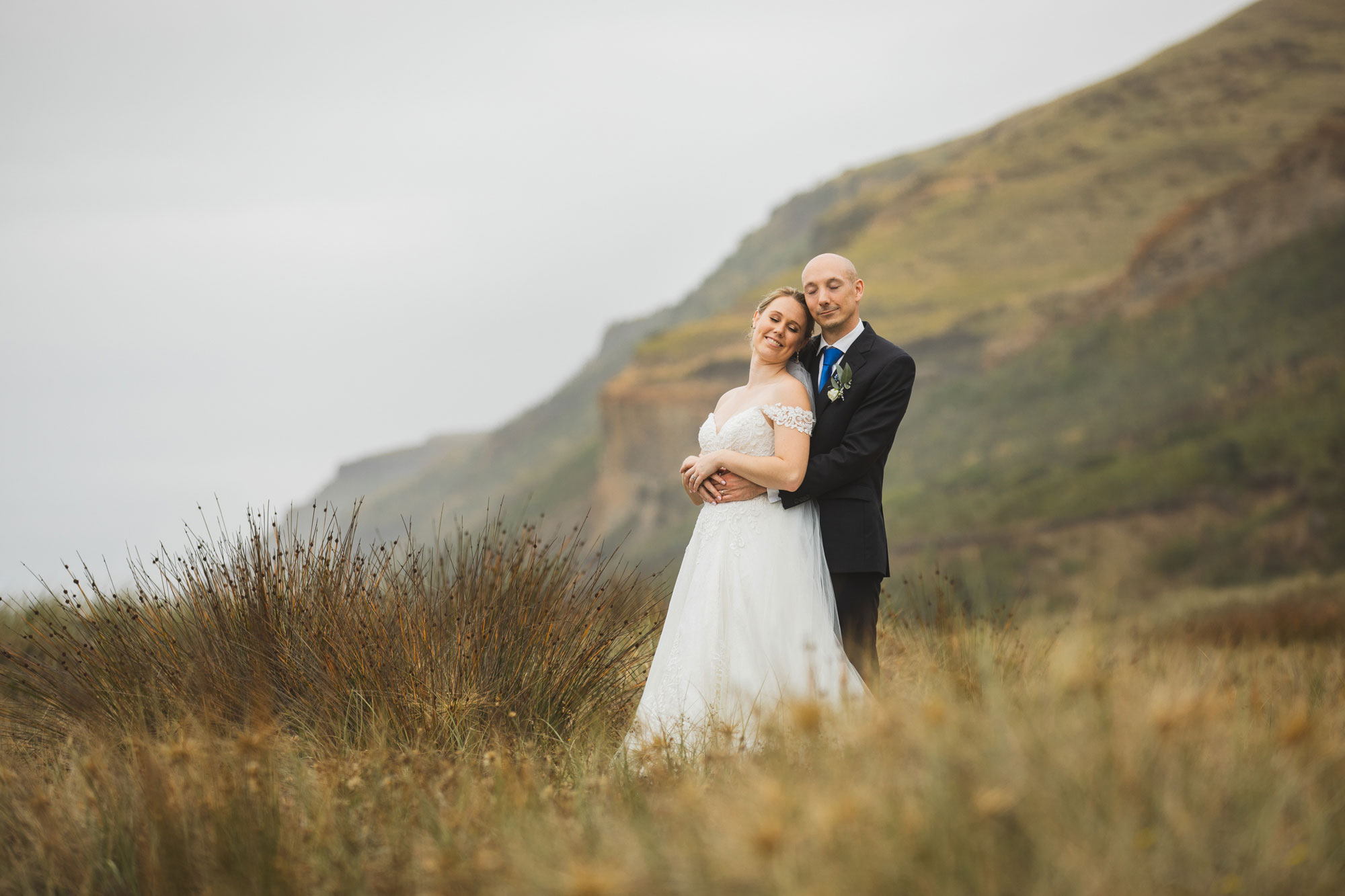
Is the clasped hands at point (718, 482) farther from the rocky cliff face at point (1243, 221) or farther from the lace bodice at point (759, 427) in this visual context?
the rocky cliff face at point (1243, 221)

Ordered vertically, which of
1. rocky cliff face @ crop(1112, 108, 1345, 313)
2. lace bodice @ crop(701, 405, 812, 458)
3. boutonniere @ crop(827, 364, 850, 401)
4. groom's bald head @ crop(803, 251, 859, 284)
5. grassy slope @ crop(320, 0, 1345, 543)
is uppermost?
grassy slope @ crop(320, 0, 1345, 543)

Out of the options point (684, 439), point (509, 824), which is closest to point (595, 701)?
point (509, 824)

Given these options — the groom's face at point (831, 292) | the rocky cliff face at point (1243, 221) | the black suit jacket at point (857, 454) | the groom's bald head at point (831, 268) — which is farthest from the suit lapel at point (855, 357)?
the rocky cliff face at point (1243, 221)

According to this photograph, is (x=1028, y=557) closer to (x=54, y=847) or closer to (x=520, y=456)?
(x=54, y=847)

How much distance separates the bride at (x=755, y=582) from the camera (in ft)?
13.0

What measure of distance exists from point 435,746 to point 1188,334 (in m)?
41.7

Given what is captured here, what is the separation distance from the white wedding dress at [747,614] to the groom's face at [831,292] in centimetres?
45

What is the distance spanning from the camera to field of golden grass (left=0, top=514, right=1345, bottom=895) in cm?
189

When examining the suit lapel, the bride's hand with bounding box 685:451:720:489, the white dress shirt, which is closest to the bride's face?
the white dress shirt

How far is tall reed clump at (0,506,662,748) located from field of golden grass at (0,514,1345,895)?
→ 2 centimetres

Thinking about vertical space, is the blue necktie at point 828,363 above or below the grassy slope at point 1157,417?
above

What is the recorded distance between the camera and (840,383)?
13.5ft

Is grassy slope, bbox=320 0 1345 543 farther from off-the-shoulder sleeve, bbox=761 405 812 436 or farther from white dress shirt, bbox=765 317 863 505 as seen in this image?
off-the-shoulder sleeve, bbox=761 405 812 436

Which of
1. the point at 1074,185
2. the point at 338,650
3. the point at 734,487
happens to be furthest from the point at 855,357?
the point at 1074,185
